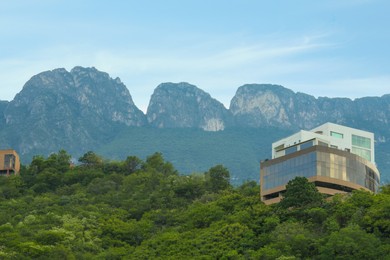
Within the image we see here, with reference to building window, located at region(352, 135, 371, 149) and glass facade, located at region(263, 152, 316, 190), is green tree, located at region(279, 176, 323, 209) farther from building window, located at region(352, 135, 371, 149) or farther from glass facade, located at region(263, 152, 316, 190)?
building window, located at region(352, 135, 371, 149)

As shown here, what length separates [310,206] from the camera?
9006 centimetres

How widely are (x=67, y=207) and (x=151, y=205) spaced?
35.6 ft

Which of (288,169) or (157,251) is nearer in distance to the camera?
(157,251)

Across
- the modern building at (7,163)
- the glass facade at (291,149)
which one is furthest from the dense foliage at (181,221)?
the modern building at (7,163)

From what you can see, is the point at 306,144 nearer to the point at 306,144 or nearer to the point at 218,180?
the point at 306,144

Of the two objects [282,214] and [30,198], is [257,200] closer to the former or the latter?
[282,214]

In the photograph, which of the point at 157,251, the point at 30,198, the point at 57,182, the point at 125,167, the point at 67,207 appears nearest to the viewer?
the point at 157,251

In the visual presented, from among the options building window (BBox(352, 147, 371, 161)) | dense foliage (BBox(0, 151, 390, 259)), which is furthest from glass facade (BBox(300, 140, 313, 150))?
building window (BBox(352, 147, 371, 161))

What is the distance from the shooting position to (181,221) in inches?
3981

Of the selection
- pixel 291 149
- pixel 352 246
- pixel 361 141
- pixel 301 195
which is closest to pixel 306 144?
pixel 291 149

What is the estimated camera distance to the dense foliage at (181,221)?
267ft

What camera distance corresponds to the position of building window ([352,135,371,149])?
362 feet

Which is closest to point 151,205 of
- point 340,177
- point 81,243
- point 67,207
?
point 67,207

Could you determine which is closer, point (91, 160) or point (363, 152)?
point (363, 152)
